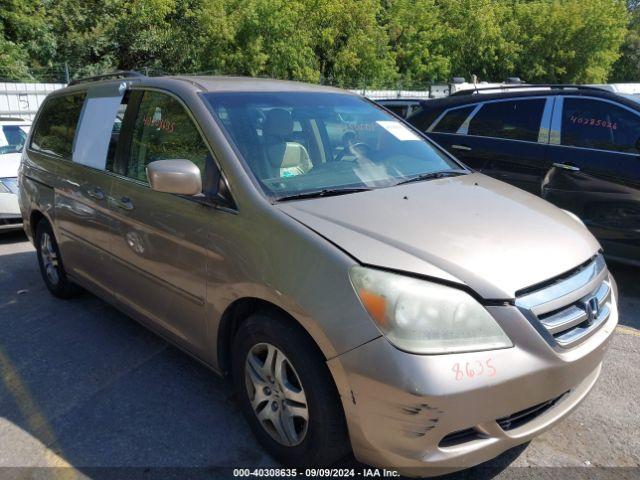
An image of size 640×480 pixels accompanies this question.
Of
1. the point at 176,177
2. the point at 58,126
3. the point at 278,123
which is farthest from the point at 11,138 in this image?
the point at 176,177

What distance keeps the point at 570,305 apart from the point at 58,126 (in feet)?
13.6

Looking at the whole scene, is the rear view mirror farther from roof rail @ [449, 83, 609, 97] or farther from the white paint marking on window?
roof rail @ [449, 83, 609, 97]

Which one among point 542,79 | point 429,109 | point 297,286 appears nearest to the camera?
point 297,286

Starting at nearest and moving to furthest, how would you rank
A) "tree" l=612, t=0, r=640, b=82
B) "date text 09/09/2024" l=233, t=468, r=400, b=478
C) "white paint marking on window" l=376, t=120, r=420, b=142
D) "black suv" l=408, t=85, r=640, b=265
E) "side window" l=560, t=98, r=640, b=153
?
"date text 09/09/2024" l=233, t=468, r=400, b=478 < "white paint marking on window" l=376, t=120, r=420, b=142 < "black suv" l=408, t=85, r=640, b=265 < "side window" l=560, t=98, r=640, b=153 < "tree" l=612, t=0, r=640, b=82

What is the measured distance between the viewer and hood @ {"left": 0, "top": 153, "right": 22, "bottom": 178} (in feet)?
22.9

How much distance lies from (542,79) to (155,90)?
101 ft

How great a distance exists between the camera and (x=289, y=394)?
2.45 meters

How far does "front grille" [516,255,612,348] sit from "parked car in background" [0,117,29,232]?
644cm

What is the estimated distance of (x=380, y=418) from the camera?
2092mm

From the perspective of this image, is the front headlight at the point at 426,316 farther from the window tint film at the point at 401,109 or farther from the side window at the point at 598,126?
the window tint film at the point at 401,109

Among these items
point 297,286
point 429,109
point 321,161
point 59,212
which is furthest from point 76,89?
point 429,109

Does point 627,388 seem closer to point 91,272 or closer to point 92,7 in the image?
point 91,272

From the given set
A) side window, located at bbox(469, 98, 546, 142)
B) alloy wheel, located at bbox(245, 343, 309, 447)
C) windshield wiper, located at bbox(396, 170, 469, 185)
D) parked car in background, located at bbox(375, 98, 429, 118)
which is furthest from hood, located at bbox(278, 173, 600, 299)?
parked car in background, located at bbox(375, 98, 429, 118)

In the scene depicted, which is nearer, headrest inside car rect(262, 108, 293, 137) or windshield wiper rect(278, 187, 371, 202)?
windshield wiper rect(278, 187, 371, 202)
